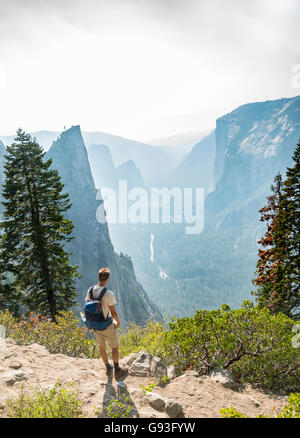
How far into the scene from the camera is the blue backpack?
20.9 ft

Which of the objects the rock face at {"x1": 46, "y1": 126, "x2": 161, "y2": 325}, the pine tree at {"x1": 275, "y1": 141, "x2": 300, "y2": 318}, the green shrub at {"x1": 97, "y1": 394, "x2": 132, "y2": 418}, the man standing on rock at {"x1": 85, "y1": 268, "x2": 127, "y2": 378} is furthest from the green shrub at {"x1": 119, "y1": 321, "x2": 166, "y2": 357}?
the rock face at {"x1": 46, "y1": 126, "x2": 161, "y2": 325}

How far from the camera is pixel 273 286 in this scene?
16141 millimetres

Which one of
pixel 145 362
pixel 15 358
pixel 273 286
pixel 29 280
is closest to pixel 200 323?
pixel 145 362

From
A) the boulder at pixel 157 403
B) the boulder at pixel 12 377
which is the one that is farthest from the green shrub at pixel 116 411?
the boulder at pixel 12 377

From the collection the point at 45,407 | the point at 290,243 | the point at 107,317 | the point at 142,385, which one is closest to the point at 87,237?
the point at 290,243

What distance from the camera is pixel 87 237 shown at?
99.1m

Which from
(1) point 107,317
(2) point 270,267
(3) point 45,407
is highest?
(1) point 107,317

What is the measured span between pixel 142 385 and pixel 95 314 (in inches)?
75.2

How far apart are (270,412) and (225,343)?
1979mm

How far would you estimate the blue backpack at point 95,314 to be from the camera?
20.9 feet

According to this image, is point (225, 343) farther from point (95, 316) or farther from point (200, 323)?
point (95, 316)

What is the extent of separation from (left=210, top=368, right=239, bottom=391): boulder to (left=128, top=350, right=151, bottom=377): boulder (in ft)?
5.98

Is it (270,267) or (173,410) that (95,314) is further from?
(270,267)
